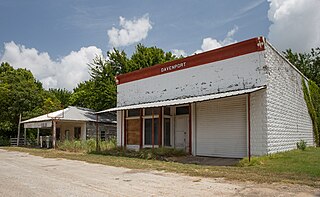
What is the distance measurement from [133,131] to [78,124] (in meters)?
10.4

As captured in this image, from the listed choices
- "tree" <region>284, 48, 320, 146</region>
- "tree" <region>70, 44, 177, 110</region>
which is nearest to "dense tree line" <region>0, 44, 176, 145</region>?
"tree" <region>70, 44, 177, 110</region>

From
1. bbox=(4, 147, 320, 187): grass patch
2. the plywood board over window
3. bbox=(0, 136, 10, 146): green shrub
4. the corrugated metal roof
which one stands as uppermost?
the corrugated metal roof

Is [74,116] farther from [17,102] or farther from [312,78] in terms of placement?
[312,78]

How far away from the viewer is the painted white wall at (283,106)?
13.8 m

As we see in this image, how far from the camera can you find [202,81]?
53.5 feet

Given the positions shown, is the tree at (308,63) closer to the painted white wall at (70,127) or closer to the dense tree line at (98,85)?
the dense tree line at (98,85)

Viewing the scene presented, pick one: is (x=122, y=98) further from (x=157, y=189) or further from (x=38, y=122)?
(x=157, y=189)

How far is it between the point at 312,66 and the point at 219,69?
1926cm

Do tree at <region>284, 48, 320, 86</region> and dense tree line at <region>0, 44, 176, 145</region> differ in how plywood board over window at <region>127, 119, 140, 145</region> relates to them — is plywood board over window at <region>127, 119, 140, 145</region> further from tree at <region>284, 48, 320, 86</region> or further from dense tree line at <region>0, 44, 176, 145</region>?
tree at <region>284, 48, 320, 86</region>

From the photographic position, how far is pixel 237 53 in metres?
14.7

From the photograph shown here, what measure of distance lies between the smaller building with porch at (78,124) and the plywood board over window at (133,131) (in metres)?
6.23

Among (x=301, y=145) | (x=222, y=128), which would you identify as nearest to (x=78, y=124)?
(x=222, y=128)

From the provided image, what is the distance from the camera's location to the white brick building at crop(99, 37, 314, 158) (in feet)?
44.9

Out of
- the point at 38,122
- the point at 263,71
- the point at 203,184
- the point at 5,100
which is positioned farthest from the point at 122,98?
the point at 5,100
